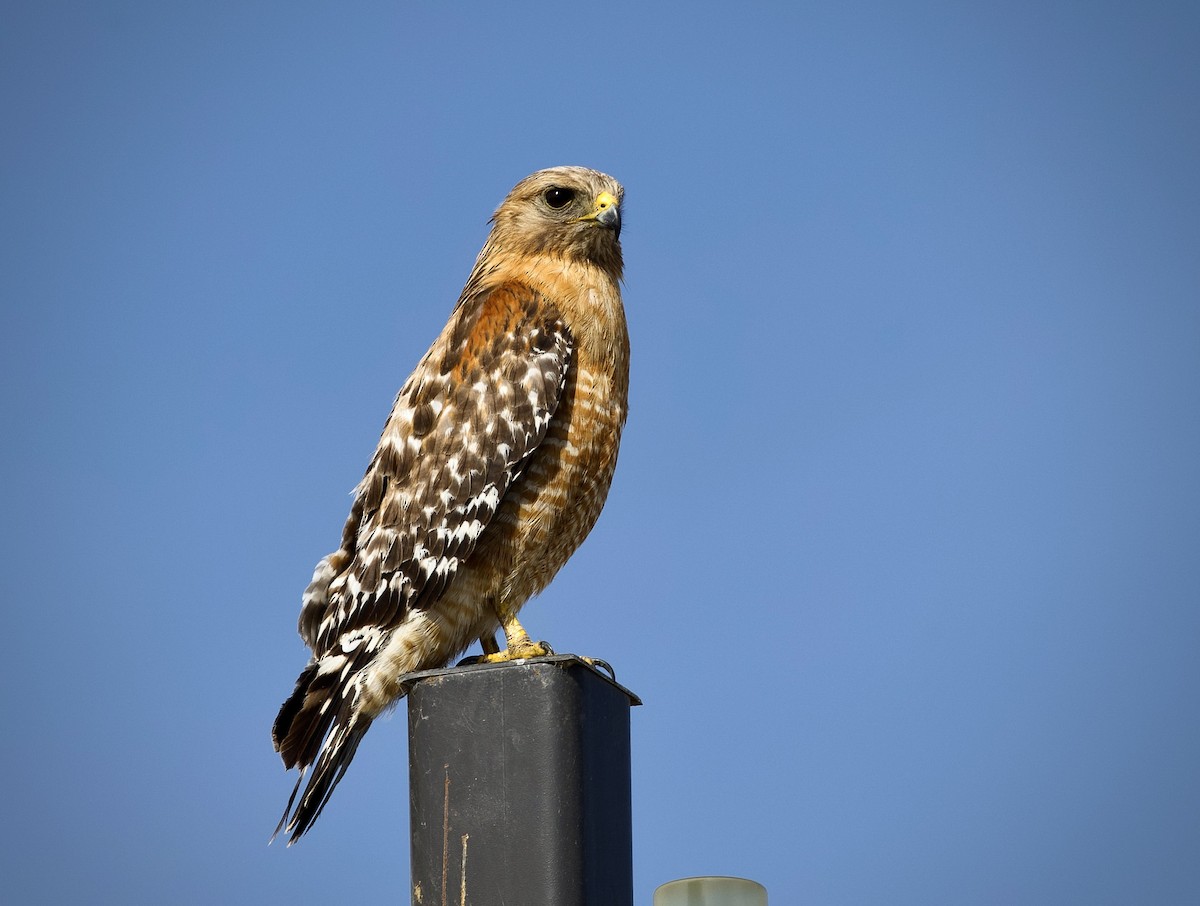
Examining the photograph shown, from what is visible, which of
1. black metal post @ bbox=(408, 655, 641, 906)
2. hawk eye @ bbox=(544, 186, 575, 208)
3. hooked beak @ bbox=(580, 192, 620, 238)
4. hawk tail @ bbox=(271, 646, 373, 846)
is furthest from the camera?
hawk eye @ bbox=(544, 186, 575, 208)

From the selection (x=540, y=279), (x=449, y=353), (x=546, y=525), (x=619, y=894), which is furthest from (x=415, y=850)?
(x=540, y=279)

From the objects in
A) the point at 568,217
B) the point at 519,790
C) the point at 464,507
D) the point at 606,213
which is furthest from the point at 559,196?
the point at 519,790

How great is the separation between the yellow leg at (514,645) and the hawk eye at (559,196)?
1896mm

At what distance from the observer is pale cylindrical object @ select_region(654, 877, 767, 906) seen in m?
3.33

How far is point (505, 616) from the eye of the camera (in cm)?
530

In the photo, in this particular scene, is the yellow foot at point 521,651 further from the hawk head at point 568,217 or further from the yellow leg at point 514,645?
the hawk head at point 568,217

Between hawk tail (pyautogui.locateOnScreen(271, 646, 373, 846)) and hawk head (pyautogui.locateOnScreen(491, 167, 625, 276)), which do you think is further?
hawk head (pyautogui.locateOnScreen(491, 167, 625, 276))

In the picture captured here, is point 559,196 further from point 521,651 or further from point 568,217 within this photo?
point 521,651

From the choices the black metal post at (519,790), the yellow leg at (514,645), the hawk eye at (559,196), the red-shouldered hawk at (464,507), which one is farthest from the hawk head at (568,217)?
the black metal post at (519,790)

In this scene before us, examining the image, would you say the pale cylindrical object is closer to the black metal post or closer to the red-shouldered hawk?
the black metal post

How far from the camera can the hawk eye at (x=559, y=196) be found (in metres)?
6.06

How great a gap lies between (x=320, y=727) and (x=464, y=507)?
3.17 feet

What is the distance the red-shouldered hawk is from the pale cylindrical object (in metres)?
1.65

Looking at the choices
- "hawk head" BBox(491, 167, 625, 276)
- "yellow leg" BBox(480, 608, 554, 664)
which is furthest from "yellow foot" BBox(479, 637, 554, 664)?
"hawk head" BBox(491, 167, 625, 276)
